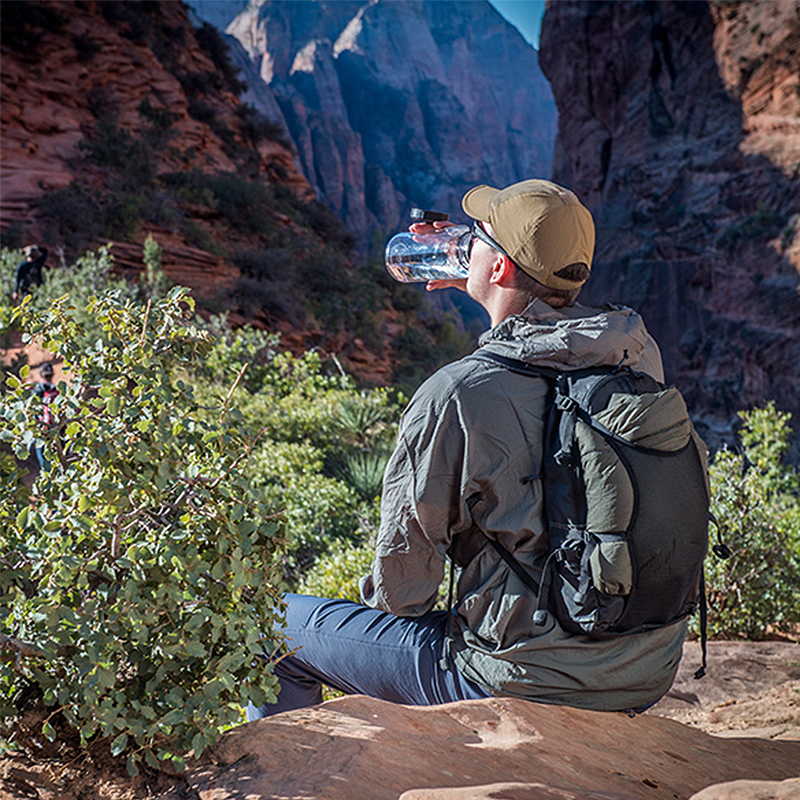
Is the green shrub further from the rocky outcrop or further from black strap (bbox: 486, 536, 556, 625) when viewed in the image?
the rocky outcrop

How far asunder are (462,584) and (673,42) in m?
31.5

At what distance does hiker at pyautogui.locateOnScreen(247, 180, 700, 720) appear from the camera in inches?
55.7

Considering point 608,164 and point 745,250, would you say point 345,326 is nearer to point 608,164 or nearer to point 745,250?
point 745,250

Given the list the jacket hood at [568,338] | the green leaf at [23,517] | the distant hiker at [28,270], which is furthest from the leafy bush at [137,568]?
the distant hiker at [28,270]

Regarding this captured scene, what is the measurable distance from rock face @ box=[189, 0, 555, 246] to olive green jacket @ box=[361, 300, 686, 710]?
44417 mm

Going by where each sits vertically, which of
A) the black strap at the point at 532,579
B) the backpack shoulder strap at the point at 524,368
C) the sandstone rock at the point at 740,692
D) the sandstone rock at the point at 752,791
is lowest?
the sandstone rock at the point at 740,692

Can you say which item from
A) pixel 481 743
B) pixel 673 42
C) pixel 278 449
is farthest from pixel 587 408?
pixel 673 42

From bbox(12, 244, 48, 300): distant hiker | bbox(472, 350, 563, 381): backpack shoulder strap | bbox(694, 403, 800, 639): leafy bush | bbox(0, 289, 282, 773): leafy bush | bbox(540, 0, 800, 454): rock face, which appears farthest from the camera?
bbox(540, 0, 800, 454): rock face

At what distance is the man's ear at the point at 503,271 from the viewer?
62.6 inches

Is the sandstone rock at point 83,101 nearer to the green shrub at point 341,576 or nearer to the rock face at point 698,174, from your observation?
the rock face at point 698,174

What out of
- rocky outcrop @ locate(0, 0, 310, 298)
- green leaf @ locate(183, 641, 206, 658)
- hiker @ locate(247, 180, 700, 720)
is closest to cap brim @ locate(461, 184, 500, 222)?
hiker @ locate(247, 180, 700, 720)

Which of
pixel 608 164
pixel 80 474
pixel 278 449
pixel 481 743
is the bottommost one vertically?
pixel 481 743

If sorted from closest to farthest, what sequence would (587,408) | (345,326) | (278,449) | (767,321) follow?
(587,408) → (278,449) → (345,326) → (767,321)

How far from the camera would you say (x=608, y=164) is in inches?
1177
